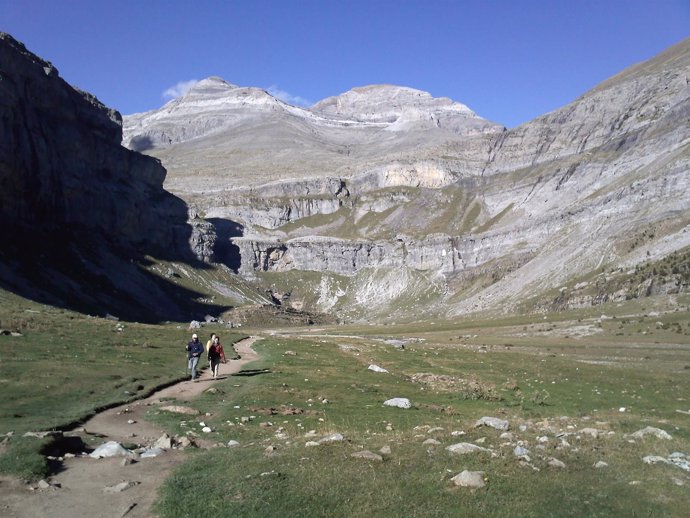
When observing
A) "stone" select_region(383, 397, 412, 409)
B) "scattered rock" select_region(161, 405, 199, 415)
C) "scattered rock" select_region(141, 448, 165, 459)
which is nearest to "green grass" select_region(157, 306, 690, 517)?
"stone" select_region(383, 397, 412, 409)

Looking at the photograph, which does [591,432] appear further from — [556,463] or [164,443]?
[164,443]

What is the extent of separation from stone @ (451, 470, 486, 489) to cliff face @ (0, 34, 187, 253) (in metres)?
150

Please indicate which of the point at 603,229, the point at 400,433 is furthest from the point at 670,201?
the point at 400,433

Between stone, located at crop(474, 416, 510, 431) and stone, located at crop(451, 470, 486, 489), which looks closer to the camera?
stone, located at crop(451, 470, 486, 489)

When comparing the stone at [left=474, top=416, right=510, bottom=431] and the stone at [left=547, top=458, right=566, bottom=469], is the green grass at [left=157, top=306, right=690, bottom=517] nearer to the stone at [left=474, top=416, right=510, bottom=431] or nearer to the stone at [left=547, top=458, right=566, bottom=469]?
the stone at [left=547, top=458, right=566, bottom=469]

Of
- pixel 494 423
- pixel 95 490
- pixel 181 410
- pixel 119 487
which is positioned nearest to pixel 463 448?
pixel 494 423

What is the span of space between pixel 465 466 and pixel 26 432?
1422 centimetres

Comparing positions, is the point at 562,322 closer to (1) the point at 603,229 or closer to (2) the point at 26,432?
(1) the point at 603,229

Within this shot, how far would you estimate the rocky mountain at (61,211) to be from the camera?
13150 cm

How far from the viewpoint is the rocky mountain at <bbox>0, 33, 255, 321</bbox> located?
431 feet

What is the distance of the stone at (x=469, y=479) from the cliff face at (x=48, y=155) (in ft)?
491

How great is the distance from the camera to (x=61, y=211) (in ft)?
548

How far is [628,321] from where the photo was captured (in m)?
88.4

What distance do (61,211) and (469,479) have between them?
179944mm
